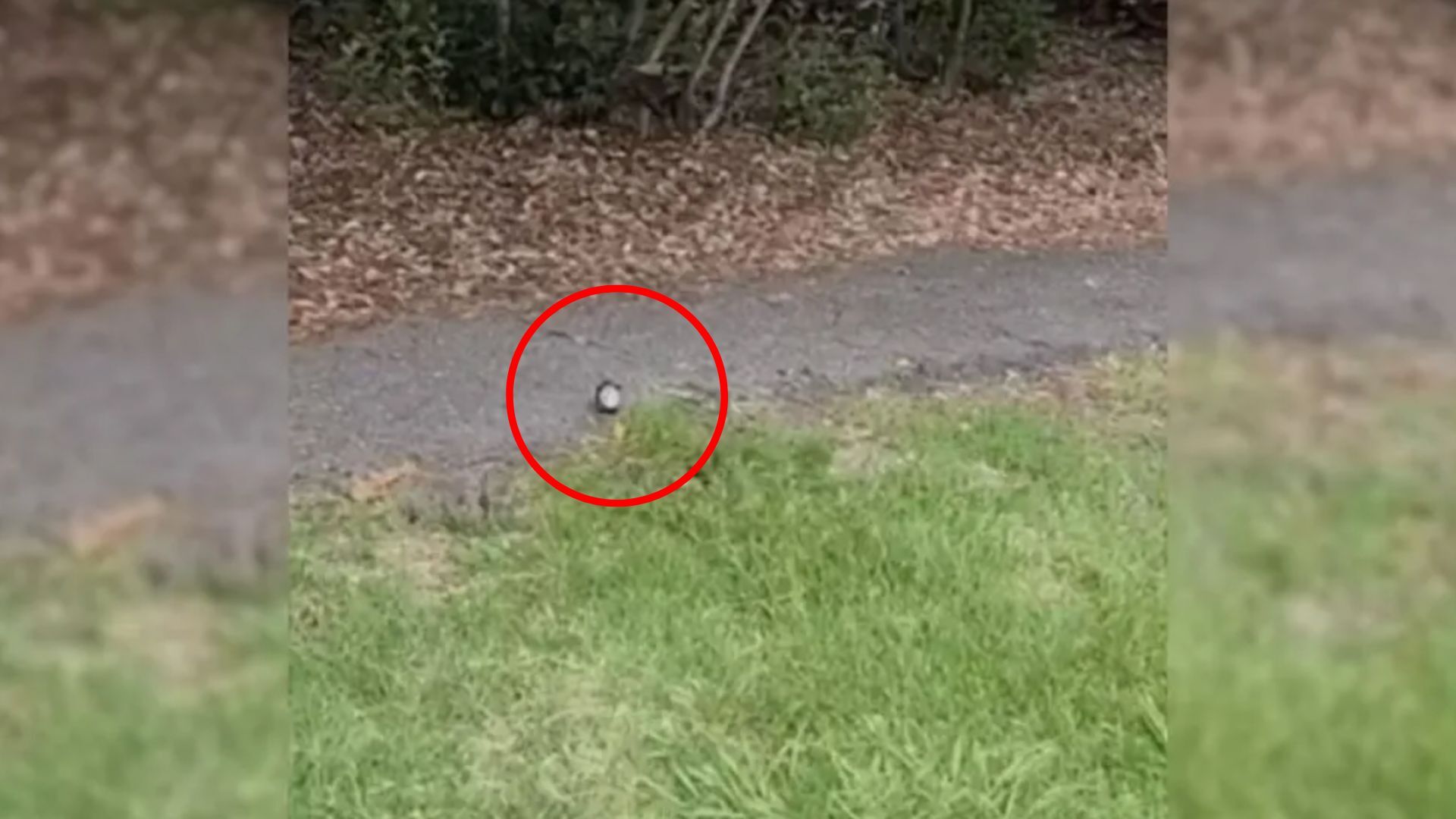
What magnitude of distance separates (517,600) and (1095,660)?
44 centimetres

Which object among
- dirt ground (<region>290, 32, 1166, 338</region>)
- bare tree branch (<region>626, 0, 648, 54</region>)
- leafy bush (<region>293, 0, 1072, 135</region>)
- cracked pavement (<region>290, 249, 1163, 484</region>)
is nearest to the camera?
cracked pavement (<region>290, 249, 1163, 484</region>)

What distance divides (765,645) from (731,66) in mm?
1592

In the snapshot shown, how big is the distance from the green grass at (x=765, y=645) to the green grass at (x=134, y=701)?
0.44 ft

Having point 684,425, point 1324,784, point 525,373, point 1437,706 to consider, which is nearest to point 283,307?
point 1324,784

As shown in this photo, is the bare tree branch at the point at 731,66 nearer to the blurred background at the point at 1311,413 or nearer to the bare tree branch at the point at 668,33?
the bare tree branch at the point at 668,33

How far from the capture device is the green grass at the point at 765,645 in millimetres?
960

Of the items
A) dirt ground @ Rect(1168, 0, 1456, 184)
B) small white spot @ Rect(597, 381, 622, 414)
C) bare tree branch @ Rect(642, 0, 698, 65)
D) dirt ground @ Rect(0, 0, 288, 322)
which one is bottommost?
small white spot @ Rect(597, 381, 622, 414)

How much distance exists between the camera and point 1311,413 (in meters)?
0.74

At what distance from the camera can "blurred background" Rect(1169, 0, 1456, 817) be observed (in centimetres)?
60

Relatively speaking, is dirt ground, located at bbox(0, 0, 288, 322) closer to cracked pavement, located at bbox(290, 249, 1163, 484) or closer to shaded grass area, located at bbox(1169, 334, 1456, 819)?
shaded grass area, located at bbox(1169, 334, 1456, 819)

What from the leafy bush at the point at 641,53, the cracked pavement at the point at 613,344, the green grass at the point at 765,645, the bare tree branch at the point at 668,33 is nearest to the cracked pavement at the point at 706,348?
the cracked pavement at the point at 613,344

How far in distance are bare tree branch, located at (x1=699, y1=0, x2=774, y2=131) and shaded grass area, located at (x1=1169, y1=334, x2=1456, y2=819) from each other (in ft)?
5.54

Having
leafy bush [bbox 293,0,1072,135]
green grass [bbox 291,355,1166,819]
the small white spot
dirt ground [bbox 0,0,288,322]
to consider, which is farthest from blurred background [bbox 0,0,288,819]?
leafy bush [bbox 293,0,1072,135]

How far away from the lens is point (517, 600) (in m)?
1.21
